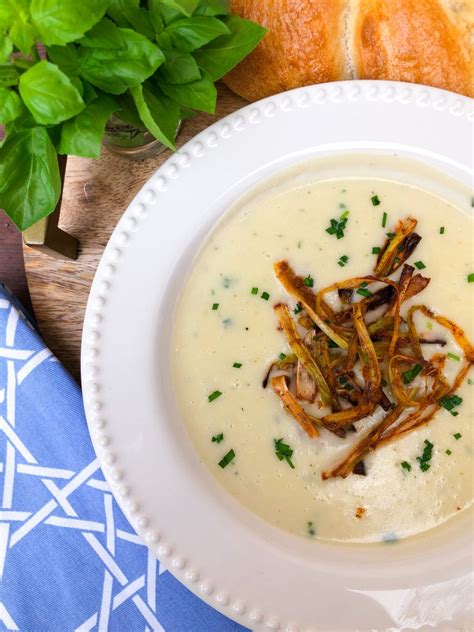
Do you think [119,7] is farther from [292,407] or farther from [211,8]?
[292,407]

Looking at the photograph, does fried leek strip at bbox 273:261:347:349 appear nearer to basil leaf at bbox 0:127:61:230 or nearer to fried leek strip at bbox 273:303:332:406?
fried leek strip at bbox 273:303:332:406

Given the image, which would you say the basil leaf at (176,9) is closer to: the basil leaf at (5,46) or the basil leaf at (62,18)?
the basil leaf at (62,18)

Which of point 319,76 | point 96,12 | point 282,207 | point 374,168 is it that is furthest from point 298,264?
point 96,12

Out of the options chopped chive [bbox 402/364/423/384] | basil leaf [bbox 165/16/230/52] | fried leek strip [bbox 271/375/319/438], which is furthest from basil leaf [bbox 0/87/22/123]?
chopped chive [bbox 402/364/423/384]

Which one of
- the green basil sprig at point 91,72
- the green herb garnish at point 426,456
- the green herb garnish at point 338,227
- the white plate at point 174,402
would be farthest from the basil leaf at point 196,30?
the green herb garnish at point 426,456

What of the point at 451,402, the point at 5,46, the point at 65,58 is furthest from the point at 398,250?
the point at 5,46

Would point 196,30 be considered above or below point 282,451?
above
